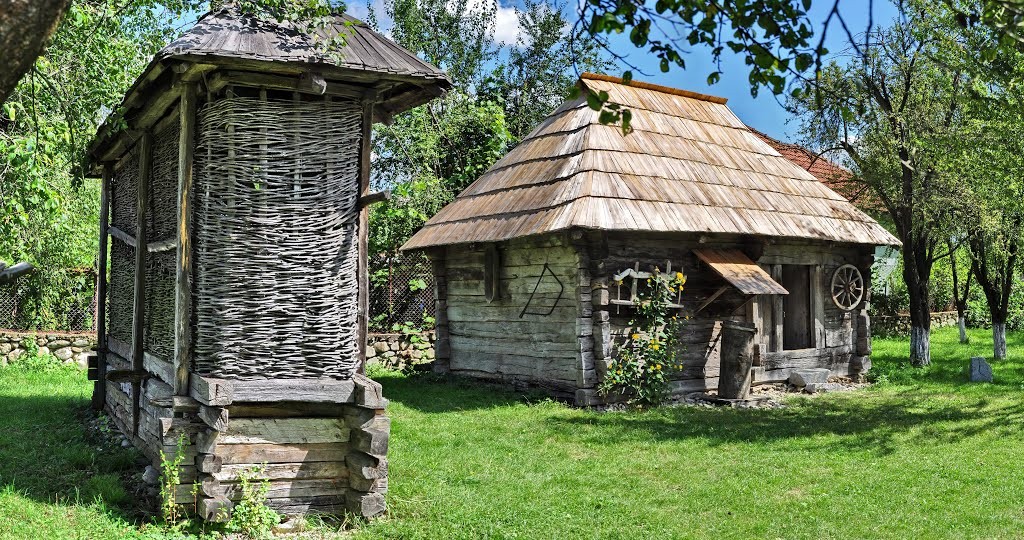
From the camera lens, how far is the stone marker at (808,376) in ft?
42.4

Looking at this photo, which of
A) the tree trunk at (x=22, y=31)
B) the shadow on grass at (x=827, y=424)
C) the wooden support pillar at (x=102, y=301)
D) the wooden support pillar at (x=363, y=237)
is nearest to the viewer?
the tree trunk at (x=22, y=31)

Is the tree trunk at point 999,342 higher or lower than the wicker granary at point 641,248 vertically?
lower

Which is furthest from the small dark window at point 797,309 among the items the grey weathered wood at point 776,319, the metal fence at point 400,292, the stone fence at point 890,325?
the stone fence at point 890,325

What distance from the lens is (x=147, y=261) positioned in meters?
8.35

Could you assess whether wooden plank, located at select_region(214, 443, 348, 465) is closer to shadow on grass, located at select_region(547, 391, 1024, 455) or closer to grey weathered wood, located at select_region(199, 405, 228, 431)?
grey weathered wood, located at select_region(199, 405, 228, 431)

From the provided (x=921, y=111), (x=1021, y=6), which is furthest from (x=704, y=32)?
(x=921, y=111)

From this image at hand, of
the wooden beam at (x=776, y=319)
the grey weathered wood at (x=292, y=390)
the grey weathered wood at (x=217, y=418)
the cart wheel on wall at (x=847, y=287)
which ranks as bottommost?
the grey weathered wood at (x=217, y=418)

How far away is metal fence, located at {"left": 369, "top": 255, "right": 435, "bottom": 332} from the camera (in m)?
15.9

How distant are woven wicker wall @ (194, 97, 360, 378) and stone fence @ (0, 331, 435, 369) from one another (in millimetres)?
8085

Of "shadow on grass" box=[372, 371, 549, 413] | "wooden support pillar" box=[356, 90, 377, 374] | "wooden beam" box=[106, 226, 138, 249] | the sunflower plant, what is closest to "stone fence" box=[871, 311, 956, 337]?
the sunflower plant

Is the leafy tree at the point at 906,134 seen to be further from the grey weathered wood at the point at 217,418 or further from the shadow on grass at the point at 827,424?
the grey weathered wood at the point at 217,418

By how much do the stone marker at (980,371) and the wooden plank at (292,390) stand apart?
35.0 feet

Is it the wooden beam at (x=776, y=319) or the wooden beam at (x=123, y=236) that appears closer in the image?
the wooden beam at (x=123, y=236)

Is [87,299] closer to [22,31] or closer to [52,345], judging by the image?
[52,345]
